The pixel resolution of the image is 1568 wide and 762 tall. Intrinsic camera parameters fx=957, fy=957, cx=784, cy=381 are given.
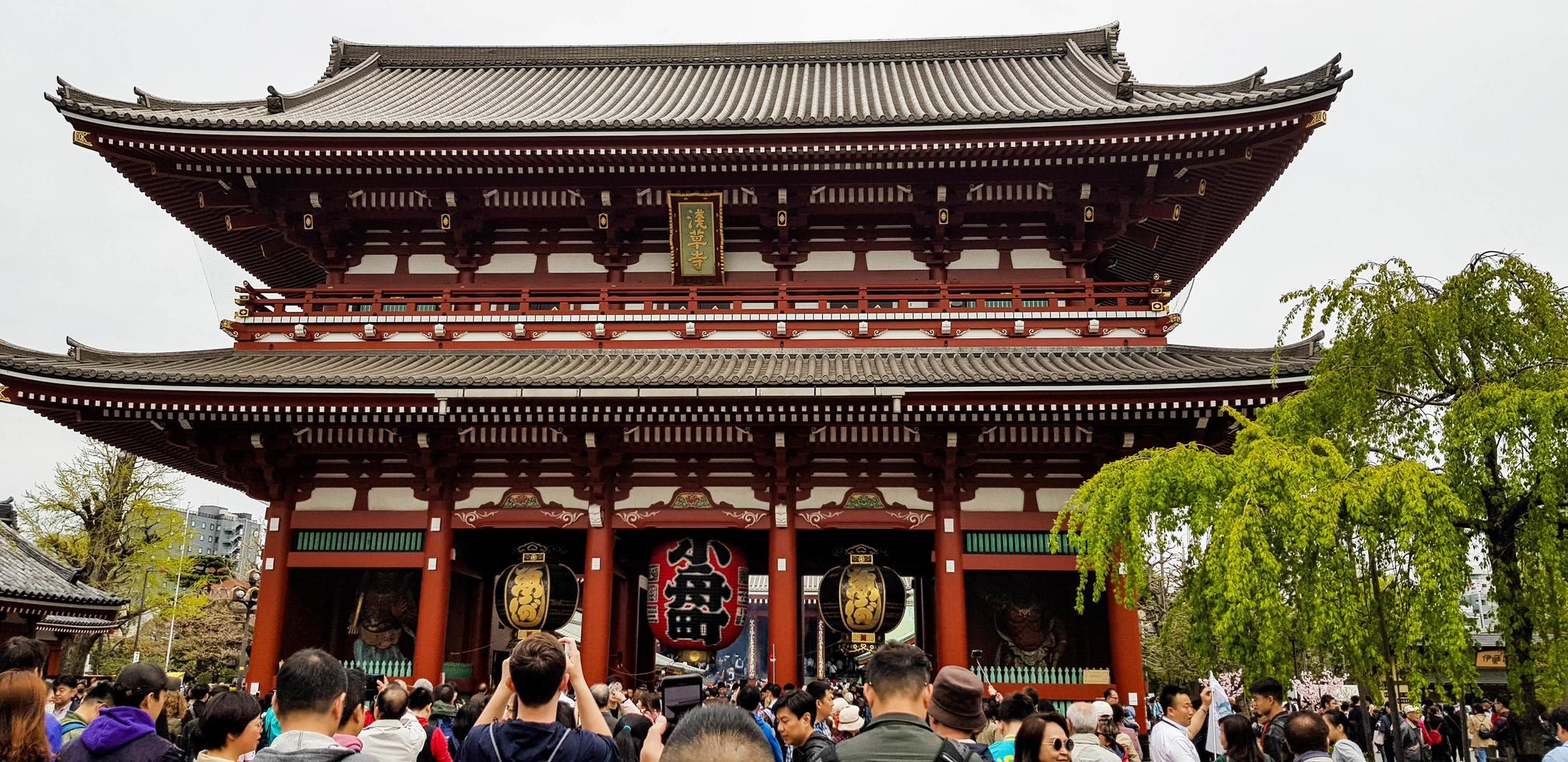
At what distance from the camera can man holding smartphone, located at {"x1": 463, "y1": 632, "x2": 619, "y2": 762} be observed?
3619 mm

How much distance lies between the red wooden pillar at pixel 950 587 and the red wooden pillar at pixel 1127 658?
205 centimetres

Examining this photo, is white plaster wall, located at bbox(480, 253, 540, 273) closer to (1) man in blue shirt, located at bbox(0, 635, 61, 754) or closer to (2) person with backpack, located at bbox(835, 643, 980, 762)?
(1) man in blue shirt, located at bbox(0, 635, 61, 754)

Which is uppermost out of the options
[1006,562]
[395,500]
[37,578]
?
[395,500]

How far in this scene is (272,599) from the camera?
14031mm

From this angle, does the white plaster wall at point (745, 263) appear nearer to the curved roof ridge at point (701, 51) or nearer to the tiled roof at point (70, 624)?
the curved roof ridge at point (701, 51)

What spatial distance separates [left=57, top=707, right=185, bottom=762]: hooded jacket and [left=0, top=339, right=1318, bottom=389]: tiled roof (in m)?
8.30

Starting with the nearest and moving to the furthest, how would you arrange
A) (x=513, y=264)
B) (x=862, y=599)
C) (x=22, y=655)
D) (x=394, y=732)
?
(x=22, y=655) → (x=394, y=732) → (x=862, y=599) → (x=513, y=264)

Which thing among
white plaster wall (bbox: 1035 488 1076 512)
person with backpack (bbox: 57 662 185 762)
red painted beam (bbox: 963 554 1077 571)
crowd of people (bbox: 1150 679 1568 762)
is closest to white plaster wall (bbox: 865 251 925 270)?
white plaster wall (bbox: 1035 488 1076 512)

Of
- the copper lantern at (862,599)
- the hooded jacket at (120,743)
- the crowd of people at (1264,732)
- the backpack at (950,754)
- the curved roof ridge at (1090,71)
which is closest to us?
the backpack at (950,754)

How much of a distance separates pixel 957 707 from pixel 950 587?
33.2 feet

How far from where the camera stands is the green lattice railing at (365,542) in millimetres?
14406

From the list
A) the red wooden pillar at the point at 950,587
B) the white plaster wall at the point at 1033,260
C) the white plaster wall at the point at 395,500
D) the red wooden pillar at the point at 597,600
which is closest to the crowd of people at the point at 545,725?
the red wooden pillar at the point at 950,587

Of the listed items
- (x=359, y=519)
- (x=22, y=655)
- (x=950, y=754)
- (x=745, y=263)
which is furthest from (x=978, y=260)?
(x=22, y=655)

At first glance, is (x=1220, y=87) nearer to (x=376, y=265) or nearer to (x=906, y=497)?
(x=906, y=497)
